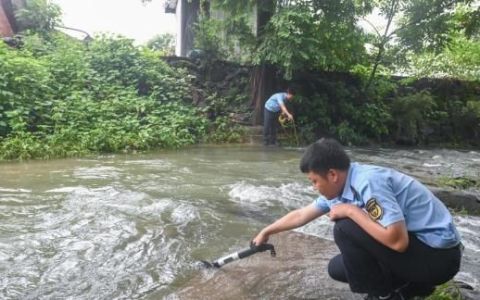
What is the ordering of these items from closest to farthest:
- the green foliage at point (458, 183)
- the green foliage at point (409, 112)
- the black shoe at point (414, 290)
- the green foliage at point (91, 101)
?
the black shoe at point (414, 290) → the green foliage at point (458, 183) → the green foliage at point (91, 101) → the green foliage at point (409, 112)

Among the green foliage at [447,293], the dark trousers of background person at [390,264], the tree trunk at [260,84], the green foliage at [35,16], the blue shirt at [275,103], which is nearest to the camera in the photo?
the dark trousers of background person at [390,264]

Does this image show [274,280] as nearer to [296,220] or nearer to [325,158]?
[296,220]

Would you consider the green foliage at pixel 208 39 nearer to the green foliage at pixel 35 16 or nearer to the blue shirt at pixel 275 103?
the blue shirt at pixel 275 103

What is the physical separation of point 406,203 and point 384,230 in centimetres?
23

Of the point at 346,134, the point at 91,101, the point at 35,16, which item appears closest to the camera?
the point at 91,101

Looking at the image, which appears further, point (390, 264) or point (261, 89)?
point (261, 89)

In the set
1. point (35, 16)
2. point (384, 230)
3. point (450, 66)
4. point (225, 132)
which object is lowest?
point (225, 132)

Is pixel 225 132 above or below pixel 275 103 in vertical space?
below

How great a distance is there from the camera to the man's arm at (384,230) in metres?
2.67

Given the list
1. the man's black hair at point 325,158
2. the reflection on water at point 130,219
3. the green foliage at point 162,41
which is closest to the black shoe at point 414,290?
the man's black hair at point 325,158

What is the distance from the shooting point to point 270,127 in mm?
13039

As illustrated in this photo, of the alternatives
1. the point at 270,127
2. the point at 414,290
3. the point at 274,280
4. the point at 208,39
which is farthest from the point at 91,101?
the point at 414,290

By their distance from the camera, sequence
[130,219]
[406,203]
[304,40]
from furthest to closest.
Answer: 1. [304,40]
2. [130,219]
3. [406,203]

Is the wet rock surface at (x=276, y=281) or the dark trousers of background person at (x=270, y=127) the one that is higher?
the dark trousers of background person at (x=270, y=127)
